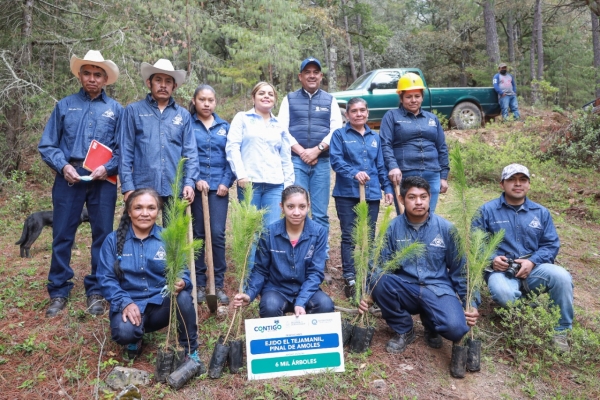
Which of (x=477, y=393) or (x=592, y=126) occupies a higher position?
(x=592, y=126)

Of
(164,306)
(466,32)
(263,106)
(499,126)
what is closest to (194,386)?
(164,306)

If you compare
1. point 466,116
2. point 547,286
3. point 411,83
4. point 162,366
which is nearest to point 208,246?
point 162,366

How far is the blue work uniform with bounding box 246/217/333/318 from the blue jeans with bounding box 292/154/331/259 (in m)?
1.05

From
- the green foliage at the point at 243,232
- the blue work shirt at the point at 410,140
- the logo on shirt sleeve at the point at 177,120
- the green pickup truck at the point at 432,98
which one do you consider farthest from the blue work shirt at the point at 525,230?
the green pickup truck at the point at 432,98

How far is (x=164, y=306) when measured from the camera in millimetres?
3518

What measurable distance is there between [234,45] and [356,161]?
11.5 metres

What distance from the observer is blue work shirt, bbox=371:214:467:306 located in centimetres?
382

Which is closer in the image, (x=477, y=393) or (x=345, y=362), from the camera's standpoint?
(x=477, y=393)

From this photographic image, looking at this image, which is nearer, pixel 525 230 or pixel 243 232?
pixel 243 232

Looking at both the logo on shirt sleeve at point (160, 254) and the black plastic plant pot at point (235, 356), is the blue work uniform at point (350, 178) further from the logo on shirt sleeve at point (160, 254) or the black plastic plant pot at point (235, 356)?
the logo on shirt sleeve at point (160, 254)

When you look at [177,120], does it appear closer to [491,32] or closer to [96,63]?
[96,63]

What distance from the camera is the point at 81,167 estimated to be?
13.5ft

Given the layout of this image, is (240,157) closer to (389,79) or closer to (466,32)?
(389,79)

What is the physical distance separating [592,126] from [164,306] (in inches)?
382
